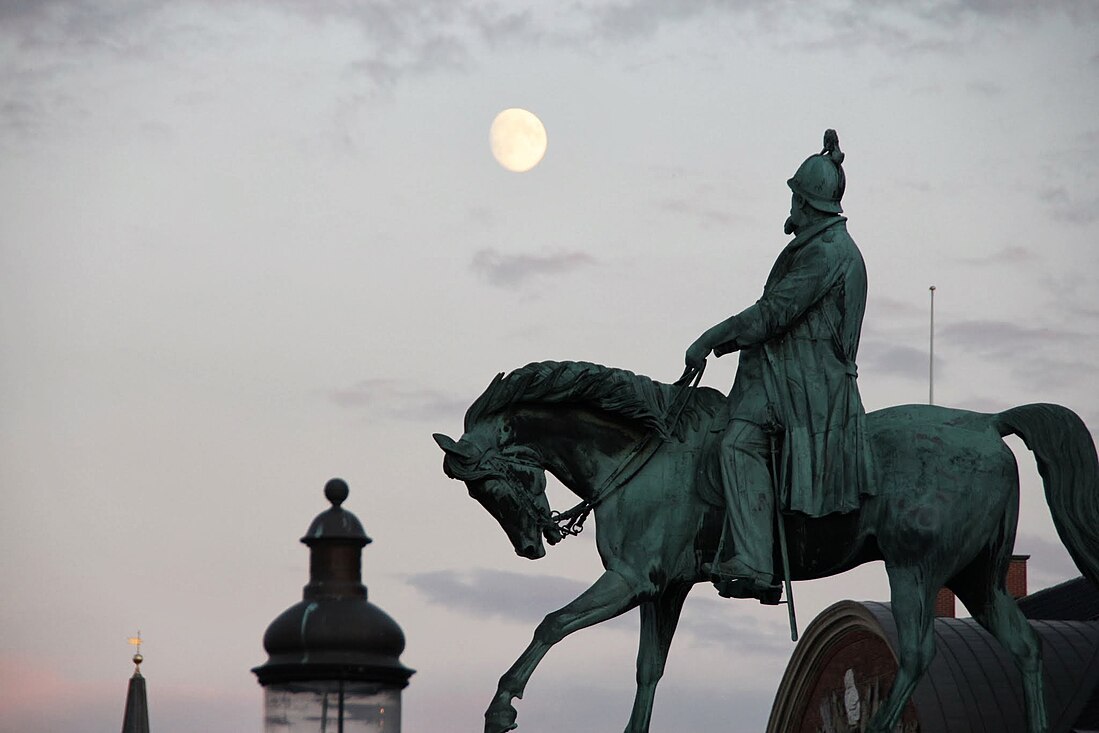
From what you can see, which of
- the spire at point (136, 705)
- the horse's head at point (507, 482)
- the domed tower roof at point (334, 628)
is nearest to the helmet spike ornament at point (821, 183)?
the horse's head at point (507, 482)

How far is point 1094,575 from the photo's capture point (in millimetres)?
19141

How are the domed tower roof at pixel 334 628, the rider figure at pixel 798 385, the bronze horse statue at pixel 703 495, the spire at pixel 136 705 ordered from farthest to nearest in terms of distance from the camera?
the spire at pixel 136 705 → the domed tower roof at pixel 334 628 → the bronze horse statue at pixel 703 495 → the rider figure at pixel 798 385

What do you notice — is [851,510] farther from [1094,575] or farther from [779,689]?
[779,689]

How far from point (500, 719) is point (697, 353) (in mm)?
3125

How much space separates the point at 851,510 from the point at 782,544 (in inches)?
22.0

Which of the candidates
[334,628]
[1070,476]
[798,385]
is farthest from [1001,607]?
[334,628]

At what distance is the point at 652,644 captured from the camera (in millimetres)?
19469

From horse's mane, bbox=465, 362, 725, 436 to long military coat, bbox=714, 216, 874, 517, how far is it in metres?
0.69

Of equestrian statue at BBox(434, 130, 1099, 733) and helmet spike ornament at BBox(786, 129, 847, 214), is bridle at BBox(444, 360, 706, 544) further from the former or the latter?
helmet spike ornament at BBox(786, 129, 847, 214)

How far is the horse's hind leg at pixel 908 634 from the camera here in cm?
1895

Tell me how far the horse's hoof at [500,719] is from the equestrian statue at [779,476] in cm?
81

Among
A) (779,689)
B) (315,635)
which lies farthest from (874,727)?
(779,689)

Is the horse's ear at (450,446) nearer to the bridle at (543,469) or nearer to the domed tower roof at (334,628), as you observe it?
the bridle at (543,469)

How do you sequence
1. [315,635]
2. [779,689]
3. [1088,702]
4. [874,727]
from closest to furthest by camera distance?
1. [874,727]
2. [315,635]
3. [1088,702]
4. [779,689]
